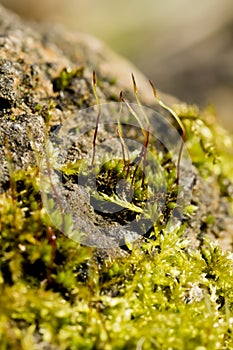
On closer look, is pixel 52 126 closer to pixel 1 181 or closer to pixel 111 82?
pixel 1 181

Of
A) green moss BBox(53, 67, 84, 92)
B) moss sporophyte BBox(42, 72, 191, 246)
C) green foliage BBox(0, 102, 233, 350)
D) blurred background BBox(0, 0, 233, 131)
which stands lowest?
green foliage BBox(0, 102, 233, 350)

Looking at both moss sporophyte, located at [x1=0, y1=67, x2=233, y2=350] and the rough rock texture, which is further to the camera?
the rough rock texture

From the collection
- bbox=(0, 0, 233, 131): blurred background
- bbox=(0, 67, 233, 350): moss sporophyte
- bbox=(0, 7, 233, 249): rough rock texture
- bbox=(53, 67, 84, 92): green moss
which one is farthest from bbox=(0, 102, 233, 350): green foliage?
bbox=(0, 0, 233, 131): blurred background

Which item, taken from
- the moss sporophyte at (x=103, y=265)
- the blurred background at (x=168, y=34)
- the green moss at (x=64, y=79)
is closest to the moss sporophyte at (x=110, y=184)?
the moss sporophyte at (x=103, y=265)

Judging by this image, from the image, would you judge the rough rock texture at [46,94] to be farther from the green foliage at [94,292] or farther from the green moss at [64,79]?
the green foliage at [94,292]

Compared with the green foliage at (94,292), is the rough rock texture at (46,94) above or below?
above

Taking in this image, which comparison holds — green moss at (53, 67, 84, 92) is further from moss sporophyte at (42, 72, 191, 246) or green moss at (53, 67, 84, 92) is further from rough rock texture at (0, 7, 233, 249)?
moss sporophyte at (42, 72, 191, 246)

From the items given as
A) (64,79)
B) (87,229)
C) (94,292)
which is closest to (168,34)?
(64,79)
